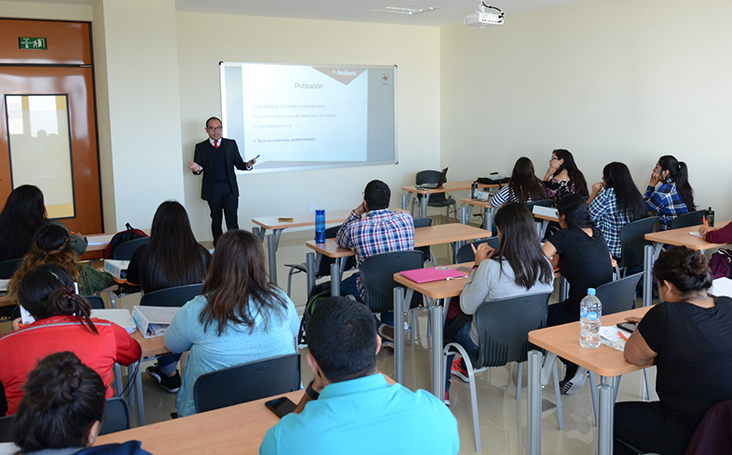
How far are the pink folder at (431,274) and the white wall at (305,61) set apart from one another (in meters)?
4.77

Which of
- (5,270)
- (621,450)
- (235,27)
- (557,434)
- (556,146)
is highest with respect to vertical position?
(235,27)

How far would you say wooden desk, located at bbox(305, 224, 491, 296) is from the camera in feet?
14.0

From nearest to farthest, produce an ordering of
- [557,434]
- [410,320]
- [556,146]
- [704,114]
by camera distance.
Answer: [557,434], [410,320], [704,114], [556,146]

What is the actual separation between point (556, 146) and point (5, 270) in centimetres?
613

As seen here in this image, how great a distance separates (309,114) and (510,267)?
19.4 ft

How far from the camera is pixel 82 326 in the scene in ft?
7.22

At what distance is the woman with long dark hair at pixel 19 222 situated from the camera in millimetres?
4062

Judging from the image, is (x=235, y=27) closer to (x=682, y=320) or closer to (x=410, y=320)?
(x=410, y=320)

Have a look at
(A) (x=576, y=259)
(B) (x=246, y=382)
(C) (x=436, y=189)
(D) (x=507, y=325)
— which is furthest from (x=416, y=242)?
(C) (x=436, y=189)

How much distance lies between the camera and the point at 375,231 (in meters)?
4.17

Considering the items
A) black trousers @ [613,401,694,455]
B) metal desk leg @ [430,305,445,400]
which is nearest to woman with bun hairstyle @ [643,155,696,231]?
metal desk leg @ [430,305,445,400]

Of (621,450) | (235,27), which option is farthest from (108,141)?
(621,450)

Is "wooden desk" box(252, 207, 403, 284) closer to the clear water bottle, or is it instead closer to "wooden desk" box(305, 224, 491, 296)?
"wooden desk" box(305, 224, 491, 296)

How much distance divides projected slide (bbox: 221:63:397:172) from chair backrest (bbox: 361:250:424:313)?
4.67 m
